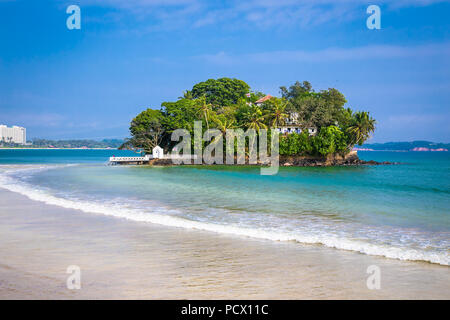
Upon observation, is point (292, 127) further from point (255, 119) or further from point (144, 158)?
point (144, 158)

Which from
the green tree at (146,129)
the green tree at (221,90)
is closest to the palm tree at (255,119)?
the green tree at (146,129)

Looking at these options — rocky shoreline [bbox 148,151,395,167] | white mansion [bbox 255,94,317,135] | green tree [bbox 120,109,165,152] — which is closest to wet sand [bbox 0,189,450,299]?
rocky shoreline [bbox 148,151,395,167]

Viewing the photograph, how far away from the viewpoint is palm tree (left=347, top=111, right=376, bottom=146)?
63.7 m

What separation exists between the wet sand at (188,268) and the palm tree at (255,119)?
168ft

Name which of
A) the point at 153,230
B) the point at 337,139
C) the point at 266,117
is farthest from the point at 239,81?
the point at 153,230

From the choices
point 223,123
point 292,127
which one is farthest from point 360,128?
point 223,123

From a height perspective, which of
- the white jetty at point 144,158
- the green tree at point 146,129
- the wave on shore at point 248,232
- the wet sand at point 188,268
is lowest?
the wave on shore at point 248,232

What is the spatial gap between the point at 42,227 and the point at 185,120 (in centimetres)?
5460

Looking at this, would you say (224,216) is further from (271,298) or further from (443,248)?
(271,298)

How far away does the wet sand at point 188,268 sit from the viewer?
5.68 metres

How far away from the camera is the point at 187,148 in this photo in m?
63.2

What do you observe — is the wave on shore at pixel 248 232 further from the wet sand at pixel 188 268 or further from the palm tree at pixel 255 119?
the palm tree at pixel 255 119

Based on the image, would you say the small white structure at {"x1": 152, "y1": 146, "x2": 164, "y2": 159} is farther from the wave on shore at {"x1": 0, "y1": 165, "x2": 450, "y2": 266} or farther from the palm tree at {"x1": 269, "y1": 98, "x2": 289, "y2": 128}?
the wave on shore at {"x1": 0, "y1": 165, "x2": 450, "y2": 266}

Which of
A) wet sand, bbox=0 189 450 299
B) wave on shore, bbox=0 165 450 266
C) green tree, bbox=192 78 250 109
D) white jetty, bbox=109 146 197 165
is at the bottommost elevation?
wave on shore, bbox=0 165 450 266
